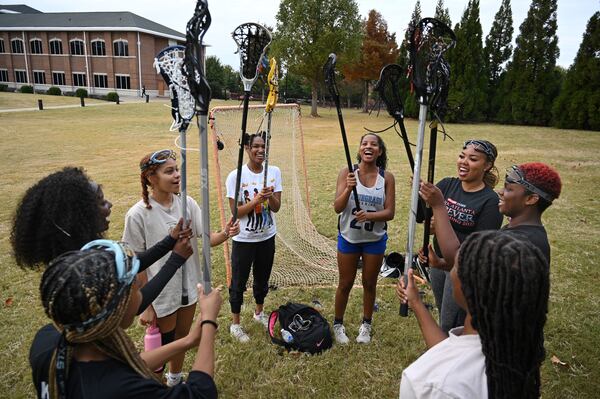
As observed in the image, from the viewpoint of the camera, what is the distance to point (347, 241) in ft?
12.3

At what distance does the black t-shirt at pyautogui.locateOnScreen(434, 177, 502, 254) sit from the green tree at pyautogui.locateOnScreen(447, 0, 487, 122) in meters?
22.9

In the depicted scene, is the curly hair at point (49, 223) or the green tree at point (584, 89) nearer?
the curly hair at point (49, 223)

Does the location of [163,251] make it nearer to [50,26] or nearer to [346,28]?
[346,28]

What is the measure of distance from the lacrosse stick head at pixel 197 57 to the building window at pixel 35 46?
5298cm

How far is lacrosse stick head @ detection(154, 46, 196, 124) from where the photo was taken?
2.29 metres

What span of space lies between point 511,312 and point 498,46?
106 feet

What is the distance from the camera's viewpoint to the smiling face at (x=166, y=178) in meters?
2.78

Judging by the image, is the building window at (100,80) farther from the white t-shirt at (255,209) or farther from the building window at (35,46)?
the white t-shirt at (255,209)

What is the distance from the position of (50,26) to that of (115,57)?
27.5 ft

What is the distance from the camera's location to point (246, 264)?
3.85m

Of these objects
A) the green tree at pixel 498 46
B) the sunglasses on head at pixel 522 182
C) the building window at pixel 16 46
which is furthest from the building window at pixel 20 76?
the sunglasses on head at pixel 522 182

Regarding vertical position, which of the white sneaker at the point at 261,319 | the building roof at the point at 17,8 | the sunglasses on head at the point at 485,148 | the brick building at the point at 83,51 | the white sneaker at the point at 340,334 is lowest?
the white sneaker at the point at 261,319

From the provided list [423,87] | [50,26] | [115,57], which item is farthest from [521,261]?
[50,26]

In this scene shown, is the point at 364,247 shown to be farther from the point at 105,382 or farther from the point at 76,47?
the point at 76,47
